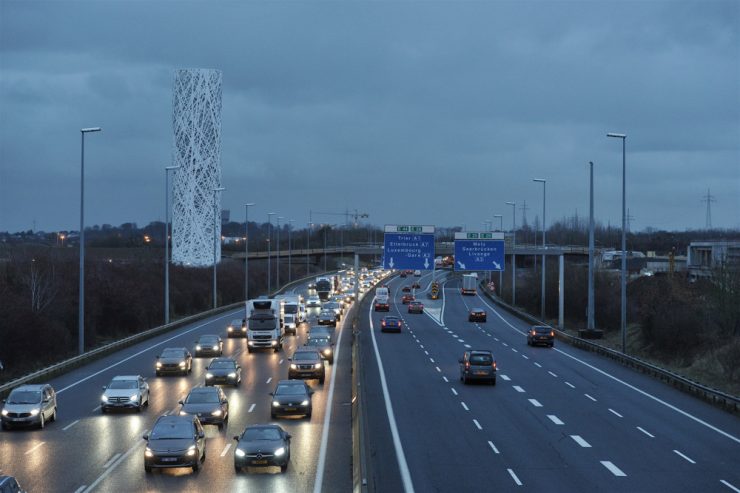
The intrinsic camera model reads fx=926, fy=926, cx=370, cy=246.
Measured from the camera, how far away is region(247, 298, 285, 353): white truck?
53031 millimetres

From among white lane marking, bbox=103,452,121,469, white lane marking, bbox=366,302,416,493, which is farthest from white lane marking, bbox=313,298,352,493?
white lane marking, bbox=103,452,121,469

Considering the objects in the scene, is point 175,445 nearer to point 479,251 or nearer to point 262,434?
point 262,434

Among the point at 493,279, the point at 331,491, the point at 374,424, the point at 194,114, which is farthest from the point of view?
the point at 493,279

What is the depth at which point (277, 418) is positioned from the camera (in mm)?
29234

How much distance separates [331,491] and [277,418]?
10.4 meters

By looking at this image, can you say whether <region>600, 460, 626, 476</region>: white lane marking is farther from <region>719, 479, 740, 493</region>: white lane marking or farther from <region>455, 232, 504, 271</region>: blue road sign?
<region>455, 232, 504, 271</region>: blue road sign

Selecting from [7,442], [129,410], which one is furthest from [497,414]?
[7,442]

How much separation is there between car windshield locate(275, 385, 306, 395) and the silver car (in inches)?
275

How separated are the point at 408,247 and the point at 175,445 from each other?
4415cm

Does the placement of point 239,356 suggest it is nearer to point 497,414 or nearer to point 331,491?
point 497,414

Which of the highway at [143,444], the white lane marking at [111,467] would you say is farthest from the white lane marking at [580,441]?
the white lane marking at [111,467]

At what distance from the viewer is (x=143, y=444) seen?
24500mm

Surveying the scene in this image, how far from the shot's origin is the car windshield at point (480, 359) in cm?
3859

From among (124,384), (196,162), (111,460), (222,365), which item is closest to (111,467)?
(111,460)
